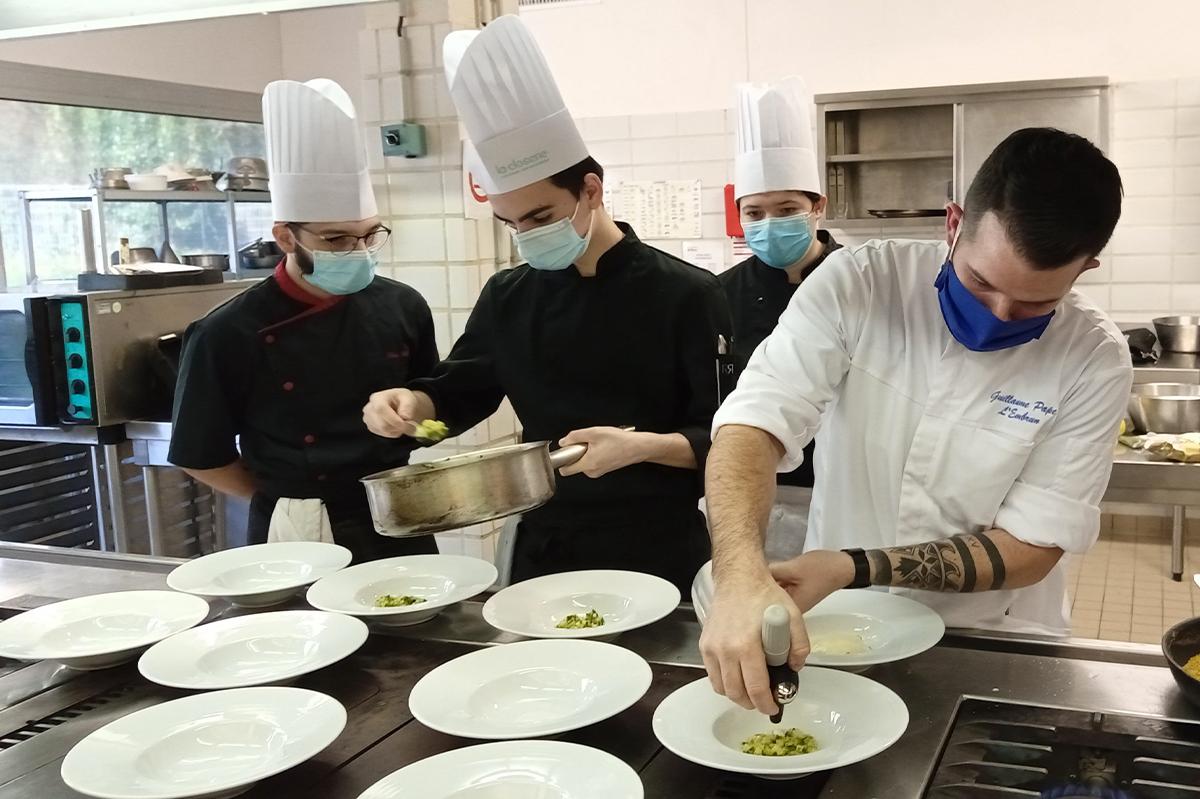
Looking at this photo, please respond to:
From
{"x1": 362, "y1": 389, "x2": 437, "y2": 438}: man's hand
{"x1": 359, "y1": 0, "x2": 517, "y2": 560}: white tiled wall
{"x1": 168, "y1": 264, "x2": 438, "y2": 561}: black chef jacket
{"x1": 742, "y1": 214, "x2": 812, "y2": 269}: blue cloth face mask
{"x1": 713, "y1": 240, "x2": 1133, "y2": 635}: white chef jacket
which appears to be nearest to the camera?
{"x1": 713, "y1": 240, "x2": 1133, "y2": 635}: white chef jacket

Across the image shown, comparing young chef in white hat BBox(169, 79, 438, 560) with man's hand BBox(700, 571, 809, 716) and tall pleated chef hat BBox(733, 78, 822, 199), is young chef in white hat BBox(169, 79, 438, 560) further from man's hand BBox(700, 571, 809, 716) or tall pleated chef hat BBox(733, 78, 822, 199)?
man's hand BBox(700, 571, 809, 716)

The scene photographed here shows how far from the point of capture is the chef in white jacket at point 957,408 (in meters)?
1.49

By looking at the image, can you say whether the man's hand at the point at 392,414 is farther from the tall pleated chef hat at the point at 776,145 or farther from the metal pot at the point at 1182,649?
the tall pleated chef hat at the point at 776,145

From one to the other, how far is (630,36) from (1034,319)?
5306mm

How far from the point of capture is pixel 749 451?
1.63 m

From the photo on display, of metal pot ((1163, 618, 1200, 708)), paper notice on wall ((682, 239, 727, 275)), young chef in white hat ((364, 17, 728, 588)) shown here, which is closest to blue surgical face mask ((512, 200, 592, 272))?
young chef in white hat ((364, 17, 728, 588))

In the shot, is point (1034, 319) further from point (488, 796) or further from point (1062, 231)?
point (488, 796)

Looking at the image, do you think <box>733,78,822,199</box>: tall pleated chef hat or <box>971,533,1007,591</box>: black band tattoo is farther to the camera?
<box>733,78,822,199</box>: tall pleated chef hat

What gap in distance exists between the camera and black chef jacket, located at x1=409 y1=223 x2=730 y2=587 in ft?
6.95

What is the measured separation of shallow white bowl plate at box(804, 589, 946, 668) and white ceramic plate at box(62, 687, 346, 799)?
660mm

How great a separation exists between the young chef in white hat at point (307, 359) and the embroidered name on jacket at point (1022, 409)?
1308 millimetres

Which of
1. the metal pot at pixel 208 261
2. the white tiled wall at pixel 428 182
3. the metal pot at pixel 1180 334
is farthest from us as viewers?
the metal pot at pixel 208 261

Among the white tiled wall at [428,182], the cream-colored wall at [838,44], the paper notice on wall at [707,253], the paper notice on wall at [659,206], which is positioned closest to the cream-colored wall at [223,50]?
the cream-colored wall at [838,44]

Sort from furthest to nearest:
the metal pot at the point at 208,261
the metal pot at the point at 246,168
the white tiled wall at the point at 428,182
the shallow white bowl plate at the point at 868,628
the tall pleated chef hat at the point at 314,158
Answer: the metal pot at the point at 246,168 < the metal pot at the point at 208,261 < the white tiled wall at the point at 428,182 < the tall pleated chef hat at the point at 314,158 < the shallow white bowl plate at the point at 868,628
